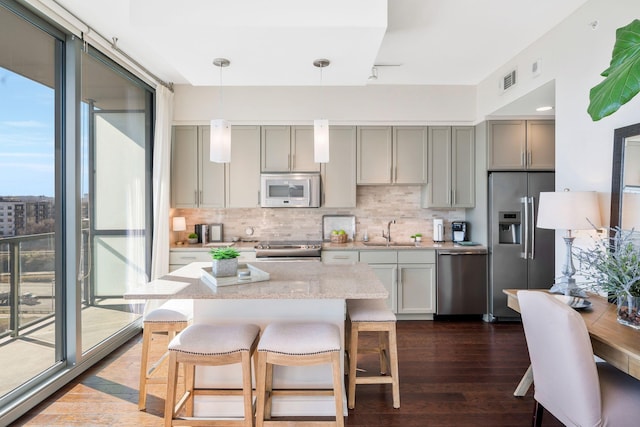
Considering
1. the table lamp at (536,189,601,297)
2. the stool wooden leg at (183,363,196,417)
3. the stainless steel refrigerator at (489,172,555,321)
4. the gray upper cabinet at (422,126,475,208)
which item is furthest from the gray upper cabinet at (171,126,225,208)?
the table lamp at (536,189,601,297)

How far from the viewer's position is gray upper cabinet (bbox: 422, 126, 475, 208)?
14.6 ft

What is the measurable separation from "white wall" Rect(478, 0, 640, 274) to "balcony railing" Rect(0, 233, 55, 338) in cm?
377

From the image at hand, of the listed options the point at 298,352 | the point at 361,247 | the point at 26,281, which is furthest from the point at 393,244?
the point at 26,281

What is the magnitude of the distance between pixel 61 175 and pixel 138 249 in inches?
50.4

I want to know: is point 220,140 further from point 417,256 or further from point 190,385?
point 417,256

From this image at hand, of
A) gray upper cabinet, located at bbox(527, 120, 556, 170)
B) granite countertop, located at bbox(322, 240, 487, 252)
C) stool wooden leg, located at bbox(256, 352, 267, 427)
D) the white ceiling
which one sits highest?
the white ceiling

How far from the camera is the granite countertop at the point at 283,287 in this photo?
6.39 feet

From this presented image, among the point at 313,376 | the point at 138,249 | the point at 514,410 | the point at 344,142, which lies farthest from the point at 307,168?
the point at 514,410

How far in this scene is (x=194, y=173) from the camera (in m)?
4.41

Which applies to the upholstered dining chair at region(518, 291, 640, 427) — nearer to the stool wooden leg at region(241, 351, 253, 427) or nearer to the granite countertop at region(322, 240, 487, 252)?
the stool wooden leg at region(241, 351, 253, 427)

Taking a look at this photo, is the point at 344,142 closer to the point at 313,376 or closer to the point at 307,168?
the point at 307,168

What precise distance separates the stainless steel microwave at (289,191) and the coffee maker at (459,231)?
1758 millimetres

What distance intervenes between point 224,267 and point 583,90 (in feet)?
9.04

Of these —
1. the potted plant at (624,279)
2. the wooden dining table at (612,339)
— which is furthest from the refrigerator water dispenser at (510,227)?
the potted plant at (624,279)
